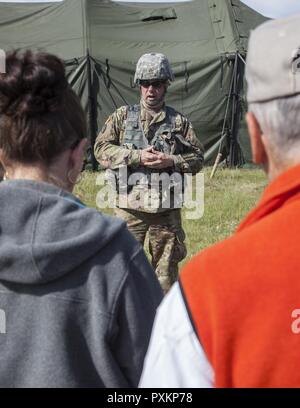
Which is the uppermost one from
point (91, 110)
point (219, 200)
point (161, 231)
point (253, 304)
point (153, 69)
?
point (153, 69)

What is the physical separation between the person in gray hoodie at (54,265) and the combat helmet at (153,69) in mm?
3222

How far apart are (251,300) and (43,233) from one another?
76 cm

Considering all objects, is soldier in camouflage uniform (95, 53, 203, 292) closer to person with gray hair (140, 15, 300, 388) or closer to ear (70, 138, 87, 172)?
ear (70, 138, 87, 172)

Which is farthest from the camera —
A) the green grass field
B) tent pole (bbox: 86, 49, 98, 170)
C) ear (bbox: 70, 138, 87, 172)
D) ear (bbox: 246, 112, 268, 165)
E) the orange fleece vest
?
tent pole (bbox: 86, 49, 98, 170)

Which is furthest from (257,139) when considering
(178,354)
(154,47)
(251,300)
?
(154,47)

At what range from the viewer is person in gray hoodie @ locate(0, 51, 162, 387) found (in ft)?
6.05

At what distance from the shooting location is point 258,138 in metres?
1.45

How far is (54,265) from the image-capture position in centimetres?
183

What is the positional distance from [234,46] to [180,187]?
28.6 feet

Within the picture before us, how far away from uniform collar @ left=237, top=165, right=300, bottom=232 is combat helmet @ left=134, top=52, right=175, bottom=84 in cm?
385

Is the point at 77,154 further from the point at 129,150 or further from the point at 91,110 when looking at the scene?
the point at 91,110

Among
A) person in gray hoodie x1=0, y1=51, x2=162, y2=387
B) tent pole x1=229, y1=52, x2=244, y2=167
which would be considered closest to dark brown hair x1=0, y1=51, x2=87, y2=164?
person in gray hoodie x1=0, y1=51, x2=162, y2=387

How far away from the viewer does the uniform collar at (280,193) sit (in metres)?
1.32
